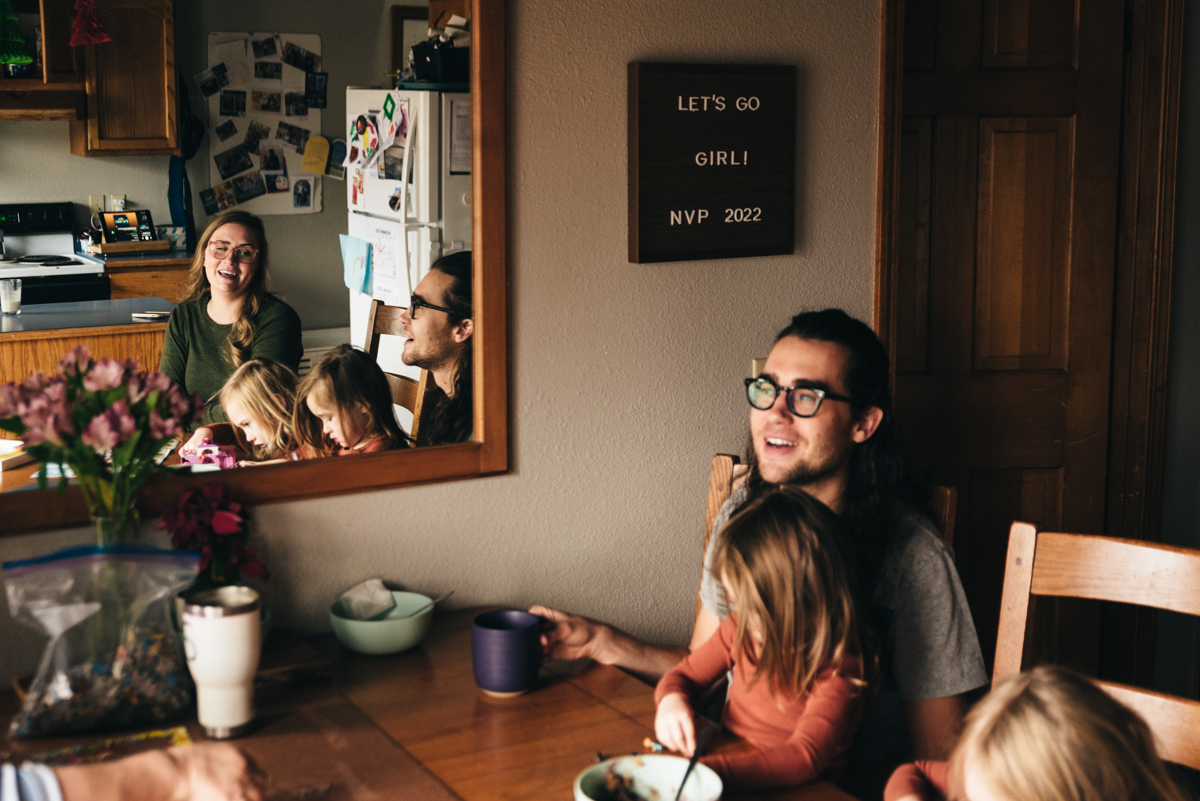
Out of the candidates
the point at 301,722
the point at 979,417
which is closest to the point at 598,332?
the point at 301,722

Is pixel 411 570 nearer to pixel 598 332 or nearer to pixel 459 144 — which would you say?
pixel 598 332

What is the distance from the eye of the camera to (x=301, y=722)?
4.79 ft

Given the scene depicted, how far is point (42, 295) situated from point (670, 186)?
13.1 ft

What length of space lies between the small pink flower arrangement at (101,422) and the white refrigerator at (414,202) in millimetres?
543

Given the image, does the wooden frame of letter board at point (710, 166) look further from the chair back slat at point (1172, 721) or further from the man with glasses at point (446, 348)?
the chair back slat at point (1172, 721)

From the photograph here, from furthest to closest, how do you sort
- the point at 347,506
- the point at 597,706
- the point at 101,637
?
the point at 347,506 < the point at 597,706 < the point at 101,637

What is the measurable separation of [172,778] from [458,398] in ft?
2.86

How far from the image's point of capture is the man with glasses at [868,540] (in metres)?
1.67

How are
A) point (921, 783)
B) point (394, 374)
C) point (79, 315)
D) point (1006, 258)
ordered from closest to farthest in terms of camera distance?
point (921, 783) → point (394, 374) → point (1006, 258) → point (79, 315)

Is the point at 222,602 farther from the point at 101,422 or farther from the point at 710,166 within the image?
the point at 710,166

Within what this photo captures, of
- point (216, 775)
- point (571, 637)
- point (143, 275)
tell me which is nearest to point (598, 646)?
point (571, 637)

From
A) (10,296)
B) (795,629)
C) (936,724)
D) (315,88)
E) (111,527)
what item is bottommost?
(936,724)

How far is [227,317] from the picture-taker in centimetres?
289

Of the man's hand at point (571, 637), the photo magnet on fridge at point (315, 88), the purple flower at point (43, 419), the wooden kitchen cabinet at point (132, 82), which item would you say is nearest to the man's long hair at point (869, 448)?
the man's hand at point (571, 637)
